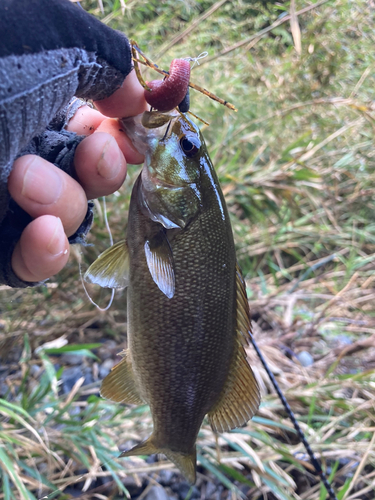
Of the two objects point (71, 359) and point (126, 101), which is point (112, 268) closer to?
point (126, 101)

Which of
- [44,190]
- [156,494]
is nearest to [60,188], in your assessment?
[44,190]

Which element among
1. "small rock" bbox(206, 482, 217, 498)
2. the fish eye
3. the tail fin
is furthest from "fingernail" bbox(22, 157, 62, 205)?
"small rock" bbox(206, 482, 217, 498)

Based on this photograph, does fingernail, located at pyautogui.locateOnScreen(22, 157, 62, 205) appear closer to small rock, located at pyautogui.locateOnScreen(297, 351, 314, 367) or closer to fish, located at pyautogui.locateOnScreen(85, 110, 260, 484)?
fish, located at pyautogui.locateOnScreen(85, 110, 260, 484)

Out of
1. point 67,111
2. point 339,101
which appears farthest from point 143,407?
point 339,101

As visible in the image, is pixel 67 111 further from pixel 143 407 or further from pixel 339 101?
pixel 339 101

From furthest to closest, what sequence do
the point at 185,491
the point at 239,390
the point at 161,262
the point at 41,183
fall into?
1. the point at 185,491
2. the point at 239,390
3. the point at 161,262
4. the point at 41,183
